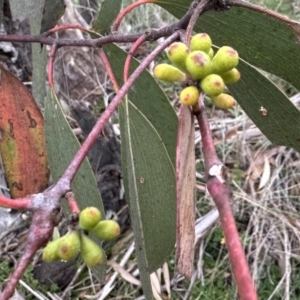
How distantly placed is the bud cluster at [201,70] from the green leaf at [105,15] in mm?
659

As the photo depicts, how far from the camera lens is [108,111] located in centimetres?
54

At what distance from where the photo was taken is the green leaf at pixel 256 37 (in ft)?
3.30

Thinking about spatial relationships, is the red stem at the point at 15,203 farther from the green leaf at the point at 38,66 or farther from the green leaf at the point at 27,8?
the green leaf at the point at 38,66

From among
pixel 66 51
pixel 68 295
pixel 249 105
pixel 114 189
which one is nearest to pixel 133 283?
pixel 68 295

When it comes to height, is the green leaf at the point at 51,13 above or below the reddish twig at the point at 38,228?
below

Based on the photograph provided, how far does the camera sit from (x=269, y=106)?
100 centimetres

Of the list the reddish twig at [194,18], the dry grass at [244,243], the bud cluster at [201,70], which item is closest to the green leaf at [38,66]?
the dry grass at [244,243]

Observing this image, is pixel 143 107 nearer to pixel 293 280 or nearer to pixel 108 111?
pixel 108 111

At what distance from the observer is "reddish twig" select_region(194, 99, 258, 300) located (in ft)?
1.17

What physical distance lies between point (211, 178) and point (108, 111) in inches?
6.0

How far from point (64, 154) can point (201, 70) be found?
514mm

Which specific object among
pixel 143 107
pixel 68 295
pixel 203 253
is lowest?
pixel 68 295

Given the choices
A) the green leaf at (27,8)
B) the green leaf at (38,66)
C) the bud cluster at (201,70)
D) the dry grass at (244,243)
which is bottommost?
the dry grass at (244,243)

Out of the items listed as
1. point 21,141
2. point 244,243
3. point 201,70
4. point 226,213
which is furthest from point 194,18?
point 244,243
